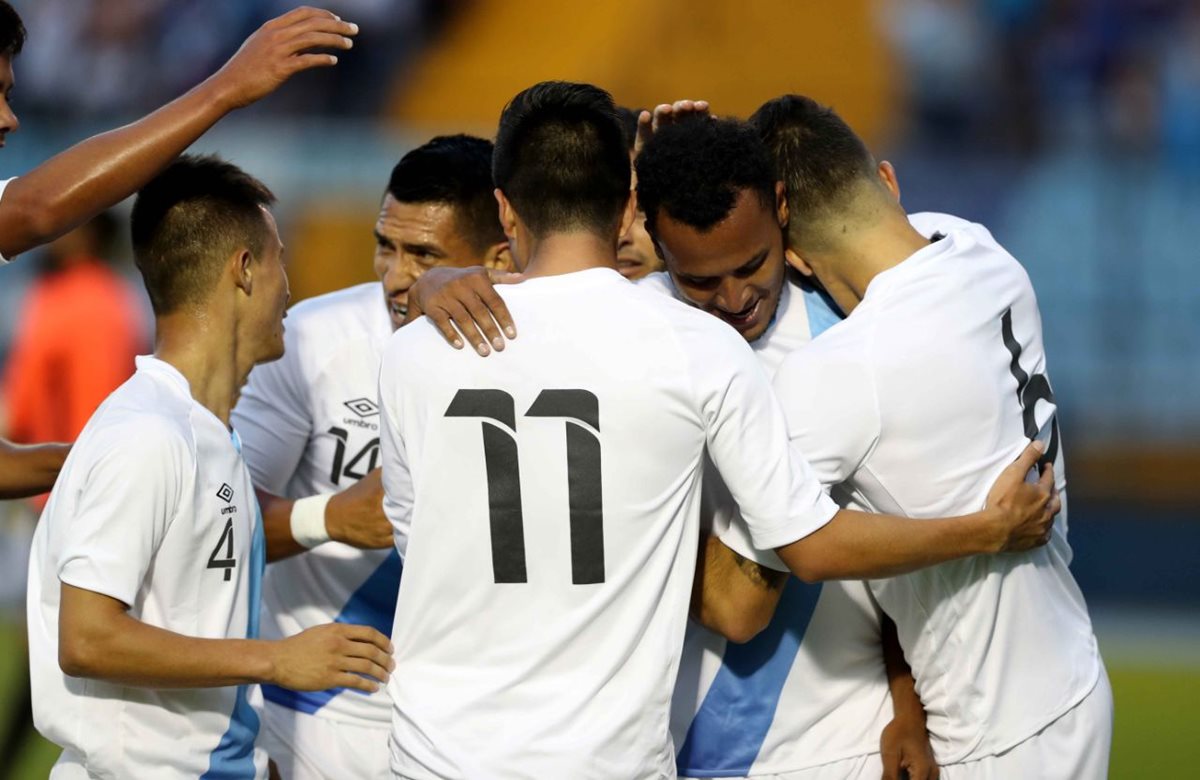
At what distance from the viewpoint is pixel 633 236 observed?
442 centimetres

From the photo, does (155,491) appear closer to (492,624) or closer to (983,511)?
(492,624)

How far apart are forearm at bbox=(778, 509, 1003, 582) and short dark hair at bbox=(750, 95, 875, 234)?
824 mm

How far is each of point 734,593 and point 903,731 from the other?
2.39ft

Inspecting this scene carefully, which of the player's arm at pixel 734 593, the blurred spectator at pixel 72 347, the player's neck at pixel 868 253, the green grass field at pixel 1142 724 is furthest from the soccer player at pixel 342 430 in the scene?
the blurred spectator at pixel 72 347

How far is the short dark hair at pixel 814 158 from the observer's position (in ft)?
11.7

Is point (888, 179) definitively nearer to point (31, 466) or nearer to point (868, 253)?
point (868, 253)

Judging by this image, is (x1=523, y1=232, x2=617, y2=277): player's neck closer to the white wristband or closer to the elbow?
the white wristband

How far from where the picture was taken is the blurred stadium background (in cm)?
1329

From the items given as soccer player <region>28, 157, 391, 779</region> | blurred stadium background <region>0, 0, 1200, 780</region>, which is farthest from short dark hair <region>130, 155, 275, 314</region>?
blurred stadium background <region>0, 0, 1200, 780</region>

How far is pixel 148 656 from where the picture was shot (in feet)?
10.0

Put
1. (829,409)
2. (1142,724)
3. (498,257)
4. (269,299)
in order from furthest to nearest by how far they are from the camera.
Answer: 1. (1142,724)
2. (498,257)
3. (269,299)
4. (829,409)

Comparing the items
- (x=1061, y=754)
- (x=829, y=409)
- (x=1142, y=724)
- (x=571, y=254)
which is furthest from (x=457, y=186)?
(x=1142, y=724)

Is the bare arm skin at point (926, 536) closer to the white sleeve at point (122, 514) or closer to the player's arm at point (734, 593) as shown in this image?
the player's arm at point (734, 593)

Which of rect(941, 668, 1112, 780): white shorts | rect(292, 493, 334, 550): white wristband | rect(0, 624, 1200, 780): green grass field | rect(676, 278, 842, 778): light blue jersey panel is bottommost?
rect(0, 624, 1200, 780): green grass field
